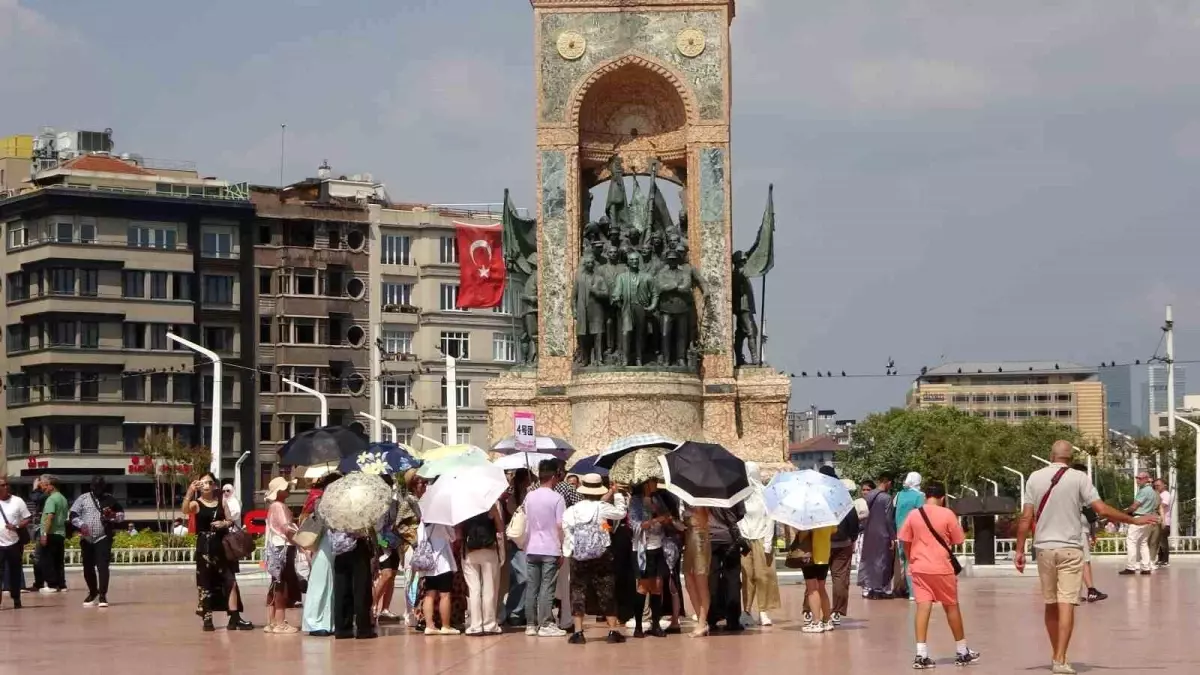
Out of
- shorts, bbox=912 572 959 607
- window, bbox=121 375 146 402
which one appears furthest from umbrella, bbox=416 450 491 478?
window, bbox=121 375 146 402

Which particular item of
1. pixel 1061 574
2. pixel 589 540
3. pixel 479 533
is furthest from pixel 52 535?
pixel 1061 574

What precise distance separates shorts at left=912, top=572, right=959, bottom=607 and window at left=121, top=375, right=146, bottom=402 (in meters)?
80.5

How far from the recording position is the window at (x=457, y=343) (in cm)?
10544

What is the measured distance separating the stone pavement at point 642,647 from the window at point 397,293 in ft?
243

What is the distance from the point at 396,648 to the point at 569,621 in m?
3.27

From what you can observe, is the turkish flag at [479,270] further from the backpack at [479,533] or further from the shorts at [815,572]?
the shorts at [815,572]

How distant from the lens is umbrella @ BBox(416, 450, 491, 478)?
26.3m

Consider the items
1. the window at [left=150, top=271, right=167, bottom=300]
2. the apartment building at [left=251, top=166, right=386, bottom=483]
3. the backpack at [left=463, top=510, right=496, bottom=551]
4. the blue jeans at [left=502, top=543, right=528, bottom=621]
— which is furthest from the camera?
the apartment building at [left=251, top=166, right=386, bottom=483]

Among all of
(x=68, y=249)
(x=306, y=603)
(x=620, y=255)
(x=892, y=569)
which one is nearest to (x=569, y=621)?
(x=306, y=603)

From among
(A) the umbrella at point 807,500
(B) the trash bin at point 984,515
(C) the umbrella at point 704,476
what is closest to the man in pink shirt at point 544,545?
(C) the umbrella at point 704,476

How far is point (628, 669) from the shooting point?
21.9 m

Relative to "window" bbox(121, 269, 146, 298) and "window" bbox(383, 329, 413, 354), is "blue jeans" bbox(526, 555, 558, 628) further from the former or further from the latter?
"window" bbox(383, 329, 413, 354)

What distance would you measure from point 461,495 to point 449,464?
0.94 metres

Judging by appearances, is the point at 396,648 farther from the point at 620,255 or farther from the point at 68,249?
the point at 68,249
